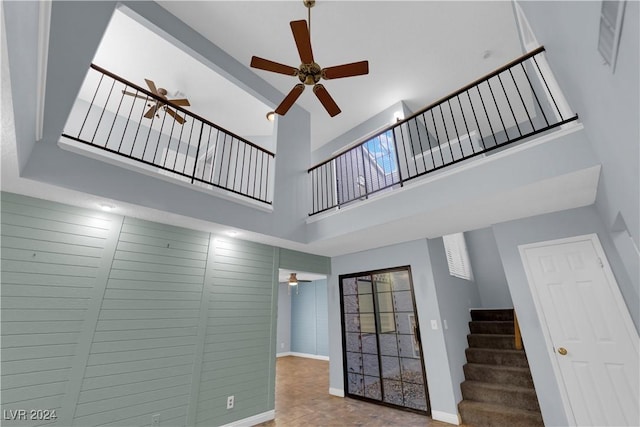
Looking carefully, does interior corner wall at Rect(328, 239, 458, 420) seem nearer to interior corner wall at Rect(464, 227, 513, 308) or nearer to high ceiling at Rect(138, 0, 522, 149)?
interior corner wall at Rect(464, 227, 513, 308)

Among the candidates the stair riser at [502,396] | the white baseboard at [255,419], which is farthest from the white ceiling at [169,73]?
the stair riser at [502,396]

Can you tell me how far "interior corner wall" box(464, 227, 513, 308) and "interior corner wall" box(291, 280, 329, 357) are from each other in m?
4.38

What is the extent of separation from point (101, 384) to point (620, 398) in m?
5.28

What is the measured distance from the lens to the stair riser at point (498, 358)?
406 centimetres

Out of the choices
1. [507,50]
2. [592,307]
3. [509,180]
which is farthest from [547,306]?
[507,50]

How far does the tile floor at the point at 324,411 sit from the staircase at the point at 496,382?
1.73 feet

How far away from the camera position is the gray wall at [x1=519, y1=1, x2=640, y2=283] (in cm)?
116

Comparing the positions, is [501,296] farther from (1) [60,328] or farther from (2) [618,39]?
(1) [60,328]

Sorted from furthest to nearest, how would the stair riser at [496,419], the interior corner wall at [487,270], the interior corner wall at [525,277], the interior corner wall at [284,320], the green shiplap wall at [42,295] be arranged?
the interior corner wall at [284,320] < the interior corner wall at [487,270] < the stair riser at [496,419] < the interior corner wall at [525,277] < the green shiplap wall at [42,295]

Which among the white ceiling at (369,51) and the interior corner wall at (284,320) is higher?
the white ceiling at (369,51)

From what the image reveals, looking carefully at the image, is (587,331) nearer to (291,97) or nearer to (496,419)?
(496,419)

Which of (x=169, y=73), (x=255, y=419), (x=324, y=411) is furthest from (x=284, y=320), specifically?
(x=169, y=73)

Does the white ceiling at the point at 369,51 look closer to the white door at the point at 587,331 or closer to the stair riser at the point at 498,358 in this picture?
the white door at the point at 587,331

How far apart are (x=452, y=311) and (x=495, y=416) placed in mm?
1401
